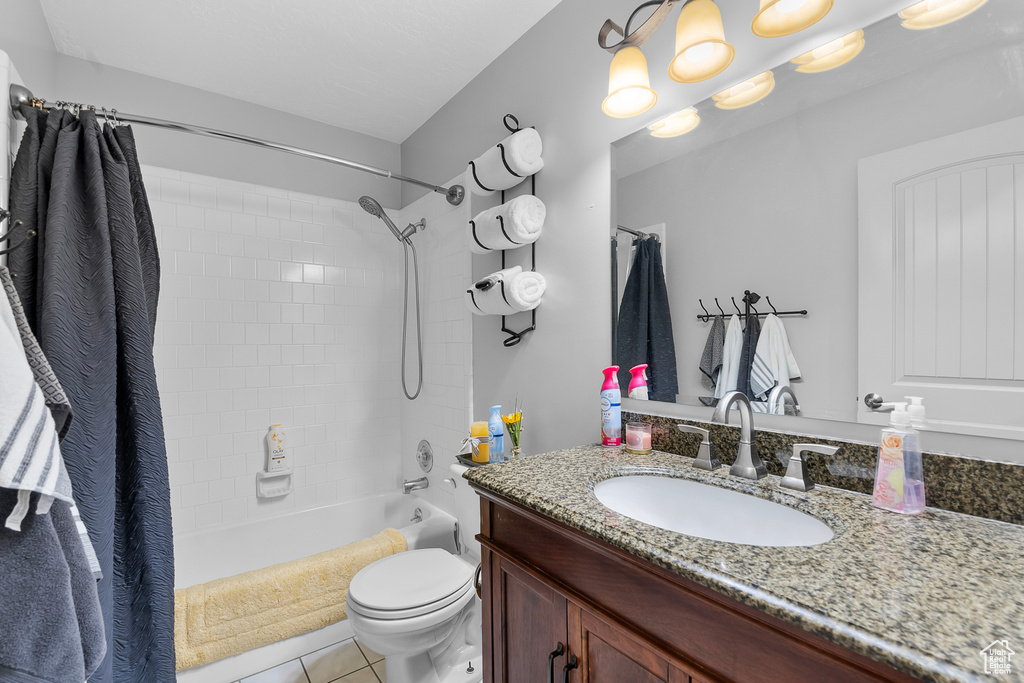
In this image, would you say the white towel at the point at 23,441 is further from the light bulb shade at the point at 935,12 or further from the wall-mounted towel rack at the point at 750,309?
the light bulb shade at the point at 935,12

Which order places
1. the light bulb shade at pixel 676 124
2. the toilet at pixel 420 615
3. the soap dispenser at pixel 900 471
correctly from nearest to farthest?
1. the soap dispenser at pixel 900 471
2. the light bulb shade at pixel 676 124
3. the toilet at pixel 420 615

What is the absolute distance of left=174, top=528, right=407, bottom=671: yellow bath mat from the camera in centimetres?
155

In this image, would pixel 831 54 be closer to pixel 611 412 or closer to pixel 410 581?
pixel 611 412

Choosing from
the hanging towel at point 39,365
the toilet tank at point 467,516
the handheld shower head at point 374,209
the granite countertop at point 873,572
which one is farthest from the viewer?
the handheld shower head at point 374,209

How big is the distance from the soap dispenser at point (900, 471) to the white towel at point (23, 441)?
1.44 metres

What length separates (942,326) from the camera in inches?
33.0

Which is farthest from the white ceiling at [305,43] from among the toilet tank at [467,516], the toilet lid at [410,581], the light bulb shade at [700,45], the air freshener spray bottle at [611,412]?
the toilet lid at [410,581]

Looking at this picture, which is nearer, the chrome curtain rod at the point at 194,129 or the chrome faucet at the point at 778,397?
the chrome faucet at the point at 778,397

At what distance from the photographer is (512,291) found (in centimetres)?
157

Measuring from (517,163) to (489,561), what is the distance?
1257mm

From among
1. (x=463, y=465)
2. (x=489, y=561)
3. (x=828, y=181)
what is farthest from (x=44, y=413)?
(x=828, y=181)

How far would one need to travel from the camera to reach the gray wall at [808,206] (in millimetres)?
845

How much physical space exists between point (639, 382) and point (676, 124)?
0.73 meters

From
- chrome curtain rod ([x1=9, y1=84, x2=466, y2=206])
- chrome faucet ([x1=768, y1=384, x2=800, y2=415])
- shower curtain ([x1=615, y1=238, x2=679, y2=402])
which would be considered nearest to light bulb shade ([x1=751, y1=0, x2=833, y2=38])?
shower curtain ([x1=615, y1=238, x2=679, y2=402])
